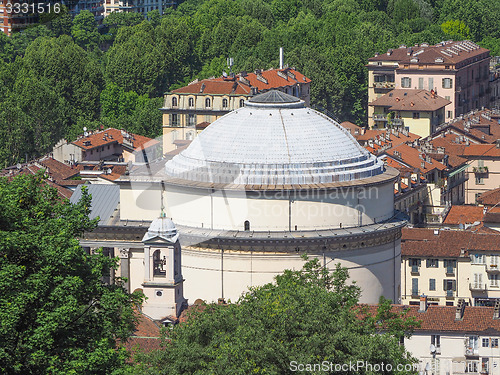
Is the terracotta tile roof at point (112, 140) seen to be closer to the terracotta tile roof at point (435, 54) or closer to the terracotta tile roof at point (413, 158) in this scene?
the terracotta tile roof at point (413, 158)

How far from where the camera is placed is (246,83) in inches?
6058

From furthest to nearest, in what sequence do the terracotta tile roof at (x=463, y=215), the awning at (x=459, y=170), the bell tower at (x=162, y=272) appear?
the awning at (x=459, y=170)
the terracotta tile roof at (x=463, y=215)
the bell tower at (x=162, y=272)

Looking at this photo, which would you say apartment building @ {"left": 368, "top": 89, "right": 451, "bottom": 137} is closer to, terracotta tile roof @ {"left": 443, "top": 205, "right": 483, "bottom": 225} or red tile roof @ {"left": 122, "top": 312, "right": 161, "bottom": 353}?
terracotta tile roof @ {"left": 443, "top": 205, "right": 483, "bottom": 225}

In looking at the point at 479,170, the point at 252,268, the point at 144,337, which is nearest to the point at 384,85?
the point at 479,170

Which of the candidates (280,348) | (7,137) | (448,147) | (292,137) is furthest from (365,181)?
(7,137)

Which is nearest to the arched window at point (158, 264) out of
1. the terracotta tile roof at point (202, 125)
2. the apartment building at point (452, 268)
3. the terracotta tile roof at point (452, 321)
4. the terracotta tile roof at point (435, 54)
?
the terracotta tile roof at point (452, 321)

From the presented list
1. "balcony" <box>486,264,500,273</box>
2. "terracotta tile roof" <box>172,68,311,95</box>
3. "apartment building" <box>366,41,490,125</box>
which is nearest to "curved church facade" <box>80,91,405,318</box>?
"balcony" <box>486,264,500,273</box>

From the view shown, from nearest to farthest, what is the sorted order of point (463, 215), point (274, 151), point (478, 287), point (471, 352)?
point (471, 352)
point (274, 151)
point (478, 287)
point (463, 215)

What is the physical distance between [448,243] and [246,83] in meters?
55.2

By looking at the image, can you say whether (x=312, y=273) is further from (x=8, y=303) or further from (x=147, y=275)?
(x=8, y=303)

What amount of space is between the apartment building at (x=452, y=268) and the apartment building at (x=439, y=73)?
70.4m

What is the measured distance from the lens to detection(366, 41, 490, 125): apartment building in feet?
575

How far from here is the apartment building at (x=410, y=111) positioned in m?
159

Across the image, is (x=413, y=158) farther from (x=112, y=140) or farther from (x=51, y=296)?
(x=51, y=296)
